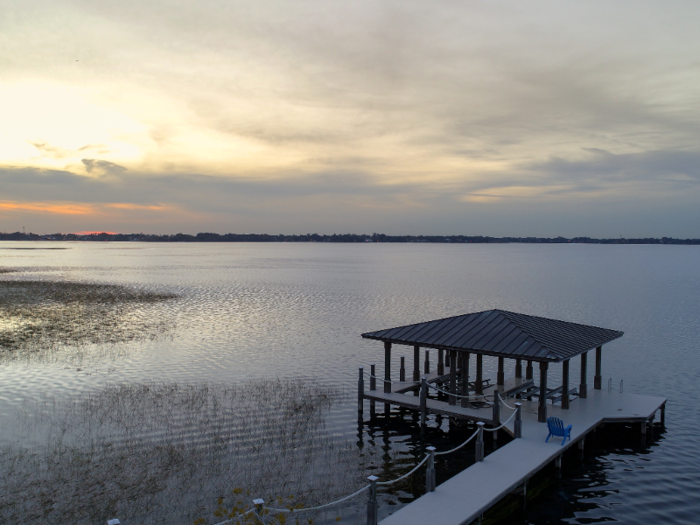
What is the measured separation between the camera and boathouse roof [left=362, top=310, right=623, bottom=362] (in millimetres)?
17562

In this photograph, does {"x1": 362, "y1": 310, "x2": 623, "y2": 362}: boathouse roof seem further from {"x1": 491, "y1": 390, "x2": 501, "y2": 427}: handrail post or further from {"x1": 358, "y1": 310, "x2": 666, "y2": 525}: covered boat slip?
{"x1": 491, "y1": 390, "x2": 501, "y2": 427}: handrail post

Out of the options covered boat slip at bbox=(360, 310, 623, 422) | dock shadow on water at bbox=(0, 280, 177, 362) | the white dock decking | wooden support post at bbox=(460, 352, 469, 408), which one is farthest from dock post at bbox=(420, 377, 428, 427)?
dock shadow on water at bbox=(0, 280, 177, 362)

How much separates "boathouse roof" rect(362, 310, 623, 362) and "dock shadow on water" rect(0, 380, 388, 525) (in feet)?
15.3

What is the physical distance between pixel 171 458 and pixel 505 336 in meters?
12.1

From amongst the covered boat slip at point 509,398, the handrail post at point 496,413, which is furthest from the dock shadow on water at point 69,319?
the handrail post at point 496,413

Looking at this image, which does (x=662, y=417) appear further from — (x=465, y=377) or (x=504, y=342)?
(x=465, y=377)

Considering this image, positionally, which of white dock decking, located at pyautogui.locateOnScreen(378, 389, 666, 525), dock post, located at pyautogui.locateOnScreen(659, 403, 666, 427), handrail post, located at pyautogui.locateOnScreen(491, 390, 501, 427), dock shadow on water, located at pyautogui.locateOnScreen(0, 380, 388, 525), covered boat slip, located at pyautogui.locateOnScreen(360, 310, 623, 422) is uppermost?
covered boat slip, located at pyautogui.locateOnScreen(360, 310, 623, 422)

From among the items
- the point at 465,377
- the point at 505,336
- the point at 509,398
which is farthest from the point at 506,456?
the point at 509,398

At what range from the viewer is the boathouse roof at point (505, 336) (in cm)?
1756

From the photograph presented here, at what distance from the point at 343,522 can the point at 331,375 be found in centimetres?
1462

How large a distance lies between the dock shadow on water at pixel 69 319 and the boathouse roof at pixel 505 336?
2190cm

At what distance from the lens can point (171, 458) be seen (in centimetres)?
1603

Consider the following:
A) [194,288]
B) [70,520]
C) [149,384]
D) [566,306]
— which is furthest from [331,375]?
[194,288]

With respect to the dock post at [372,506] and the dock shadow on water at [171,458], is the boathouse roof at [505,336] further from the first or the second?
the dock post at [372,506]
